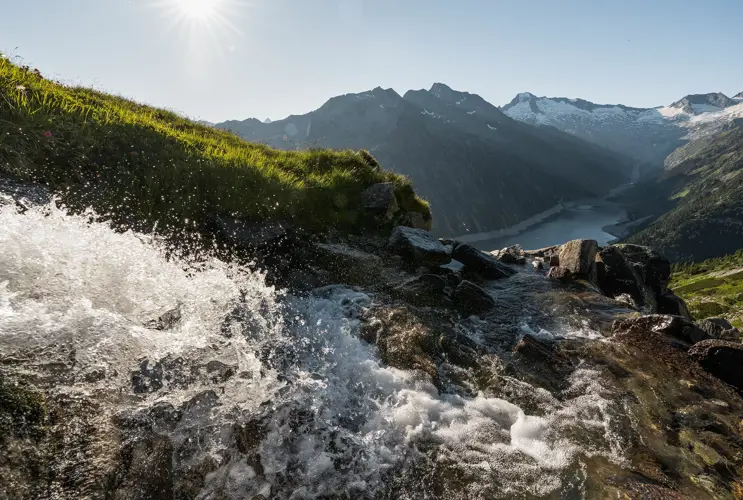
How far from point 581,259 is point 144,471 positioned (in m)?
15.6

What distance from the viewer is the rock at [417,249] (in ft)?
46.8

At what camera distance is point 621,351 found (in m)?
9.27

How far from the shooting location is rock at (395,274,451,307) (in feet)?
36.2

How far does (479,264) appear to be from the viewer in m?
16.3

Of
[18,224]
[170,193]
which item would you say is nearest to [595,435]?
[18,224]

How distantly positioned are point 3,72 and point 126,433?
12.5 m

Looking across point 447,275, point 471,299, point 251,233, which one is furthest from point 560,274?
point 251,233

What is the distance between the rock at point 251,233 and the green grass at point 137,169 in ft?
1.15

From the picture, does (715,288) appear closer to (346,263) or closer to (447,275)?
(447,275)

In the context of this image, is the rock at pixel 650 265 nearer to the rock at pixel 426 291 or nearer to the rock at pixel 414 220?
the rock at pixel 414 220

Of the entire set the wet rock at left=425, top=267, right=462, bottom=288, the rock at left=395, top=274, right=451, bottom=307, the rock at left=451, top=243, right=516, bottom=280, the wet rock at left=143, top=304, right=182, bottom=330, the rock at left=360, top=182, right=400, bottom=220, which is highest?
the rock at left=360, top=182, right=400, bottom=220

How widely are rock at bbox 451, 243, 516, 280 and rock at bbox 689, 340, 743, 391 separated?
7.71 meters

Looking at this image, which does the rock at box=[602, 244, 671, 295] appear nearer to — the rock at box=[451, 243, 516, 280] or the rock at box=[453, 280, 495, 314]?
the rock at box=[451, 243, 516, 280]

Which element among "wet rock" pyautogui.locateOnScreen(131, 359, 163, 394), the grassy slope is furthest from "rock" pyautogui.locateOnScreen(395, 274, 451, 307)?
the grassy slope
